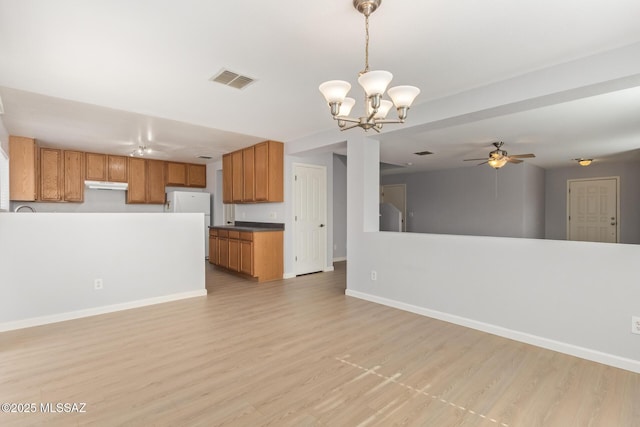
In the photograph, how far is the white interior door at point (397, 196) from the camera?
9.51 m

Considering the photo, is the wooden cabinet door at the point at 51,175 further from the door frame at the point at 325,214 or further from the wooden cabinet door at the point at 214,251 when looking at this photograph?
the door frame at the point at 325,214

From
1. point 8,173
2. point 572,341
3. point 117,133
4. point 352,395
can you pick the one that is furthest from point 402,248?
point 8,173

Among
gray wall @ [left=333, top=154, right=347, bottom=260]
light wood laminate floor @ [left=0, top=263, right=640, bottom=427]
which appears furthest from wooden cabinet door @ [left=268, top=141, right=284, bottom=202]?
light wood laminate floor @ [left=0, top=263, right=640, bottom=427]

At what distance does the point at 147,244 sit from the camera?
4062mm

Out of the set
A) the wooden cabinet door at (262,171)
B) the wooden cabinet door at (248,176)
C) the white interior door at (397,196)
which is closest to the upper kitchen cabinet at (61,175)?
the wooden cabinet door at (248,176)

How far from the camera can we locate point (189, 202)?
7.15 m

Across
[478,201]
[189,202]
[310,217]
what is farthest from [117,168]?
[478,201]

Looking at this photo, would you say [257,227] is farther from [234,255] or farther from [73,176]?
[73,176]

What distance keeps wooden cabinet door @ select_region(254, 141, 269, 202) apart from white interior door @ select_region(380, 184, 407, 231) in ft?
17.1

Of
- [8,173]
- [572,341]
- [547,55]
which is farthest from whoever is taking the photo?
[8,173]

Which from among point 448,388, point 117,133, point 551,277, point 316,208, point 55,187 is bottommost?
point 448,388

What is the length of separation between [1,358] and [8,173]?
3.48 meters

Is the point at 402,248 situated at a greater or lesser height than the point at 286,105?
lesser

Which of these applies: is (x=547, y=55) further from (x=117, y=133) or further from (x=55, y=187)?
(x=55, y=187)
